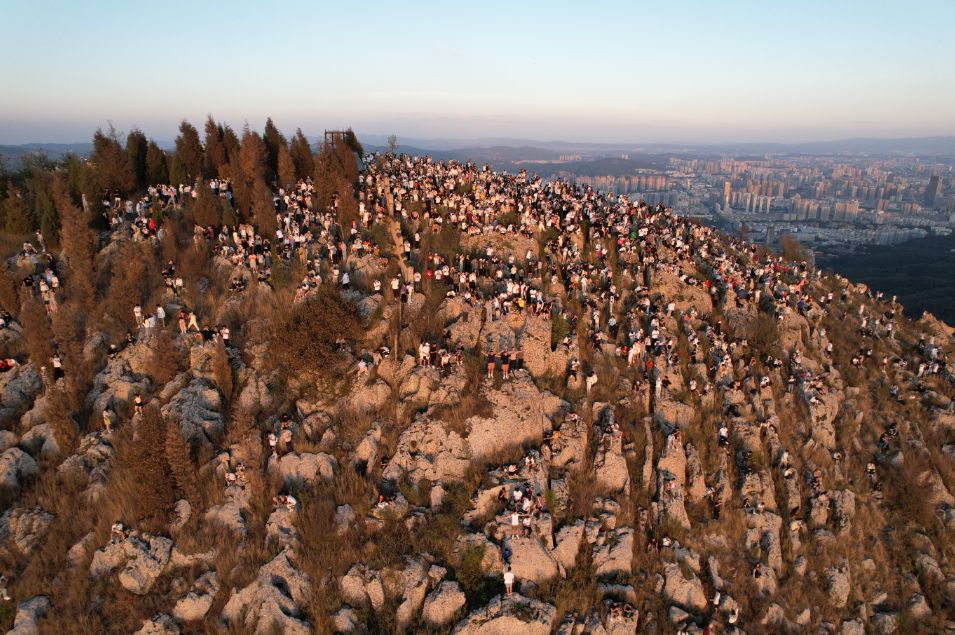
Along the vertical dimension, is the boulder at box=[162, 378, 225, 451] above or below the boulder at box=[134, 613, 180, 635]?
above

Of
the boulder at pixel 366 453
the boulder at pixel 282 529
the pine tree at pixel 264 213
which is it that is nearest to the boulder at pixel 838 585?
the boulder at pixel 366 453

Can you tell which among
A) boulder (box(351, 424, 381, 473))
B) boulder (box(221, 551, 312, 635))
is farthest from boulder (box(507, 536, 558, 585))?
boulder (box(221, 551, 312, 635))

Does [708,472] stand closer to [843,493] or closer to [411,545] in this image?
[843,493]

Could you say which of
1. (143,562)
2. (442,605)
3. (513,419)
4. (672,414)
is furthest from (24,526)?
(672,414)

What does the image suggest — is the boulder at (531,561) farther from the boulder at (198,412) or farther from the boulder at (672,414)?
the boulder at (198,412)

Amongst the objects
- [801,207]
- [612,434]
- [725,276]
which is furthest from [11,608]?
[801,207]

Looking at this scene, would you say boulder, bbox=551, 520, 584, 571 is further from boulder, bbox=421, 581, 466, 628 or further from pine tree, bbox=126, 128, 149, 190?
pine tree, bbox=126, 128, 149, 190
